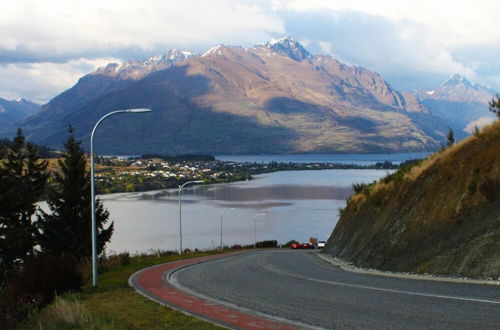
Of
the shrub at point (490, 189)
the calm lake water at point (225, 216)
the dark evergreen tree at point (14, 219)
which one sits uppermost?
the shrub at point (490, 189)

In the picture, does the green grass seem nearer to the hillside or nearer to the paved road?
the paved road

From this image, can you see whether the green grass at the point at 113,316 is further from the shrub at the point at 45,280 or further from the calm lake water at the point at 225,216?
the calm lake water at the point at 225,216

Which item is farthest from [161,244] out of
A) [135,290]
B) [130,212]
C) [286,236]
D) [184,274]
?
[135,290]

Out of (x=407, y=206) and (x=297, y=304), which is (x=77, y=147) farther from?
(x=297, y=304)

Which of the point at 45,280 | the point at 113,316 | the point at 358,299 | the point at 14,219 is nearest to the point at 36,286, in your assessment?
the point at 45,280

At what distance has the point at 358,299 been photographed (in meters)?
14.7

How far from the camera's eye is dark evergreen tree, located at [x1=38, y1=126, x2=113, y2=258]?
43.9m

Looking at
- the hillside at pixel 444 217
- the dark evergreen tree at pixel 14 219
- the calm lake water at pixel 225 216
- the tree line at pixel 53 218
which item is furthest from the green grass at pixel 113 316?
the calm lake water at pixel 225 216

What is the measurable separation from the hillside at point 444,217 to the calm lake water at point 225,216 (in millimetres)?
44998

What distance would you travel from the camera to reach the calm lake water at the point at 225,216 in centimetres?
8325

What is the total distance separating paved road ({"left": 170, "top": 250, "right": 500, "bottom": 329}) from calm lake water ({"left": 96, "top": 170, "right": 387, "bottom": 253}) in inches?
1854

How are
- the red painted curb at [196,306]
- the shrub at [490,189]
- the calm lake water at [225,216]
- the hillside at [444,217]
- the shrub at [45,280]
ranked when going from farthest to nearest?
1. the calm lake water at [225,216]
2. the shrub at [490,189]
3. the hillside at [444,217]
4. the shrub at [45,280]
5. the red painted curb at [196,306]

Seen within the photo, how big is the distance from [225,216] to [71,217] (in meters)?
67.1

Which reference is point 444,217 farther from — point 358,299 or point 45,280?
point 45,280
